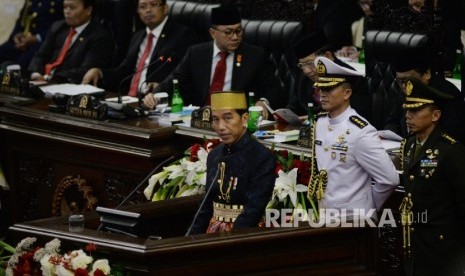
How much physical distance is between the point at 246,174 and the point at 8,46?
18.8 feet

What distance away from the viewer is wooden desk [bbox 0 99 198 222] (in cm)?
812

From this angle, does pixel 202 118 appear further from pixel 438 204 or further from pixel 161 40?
pixel 438 204

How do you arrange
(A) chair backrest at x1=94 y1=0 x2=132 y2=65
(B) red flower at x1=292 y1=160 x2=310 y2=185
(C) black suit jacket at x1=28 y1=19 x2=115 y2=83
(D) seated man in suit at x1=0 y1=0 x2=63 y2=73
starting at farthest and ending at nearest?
1. (D) seated man in suit at x1=0 y1=0 x2=63 y2=73
2. (A) chair backrest at x1=94 y1=0 x2=132 y2=65
3. (C) black suit jacket at x1=28 y1=19 x2=115 y2=83
4. (B) red flower at x1=292 y1=160 x2=310 y2=185

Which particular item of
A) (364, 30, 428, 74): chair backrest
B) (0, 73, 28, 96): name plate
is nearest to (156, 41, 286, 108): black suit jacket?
(364, 30, 428, 74): chair backrest

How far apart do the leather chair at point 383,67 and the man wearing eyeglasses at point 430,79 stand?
691 mm

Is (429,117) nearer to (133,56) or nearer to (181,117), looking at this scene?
(181,117)

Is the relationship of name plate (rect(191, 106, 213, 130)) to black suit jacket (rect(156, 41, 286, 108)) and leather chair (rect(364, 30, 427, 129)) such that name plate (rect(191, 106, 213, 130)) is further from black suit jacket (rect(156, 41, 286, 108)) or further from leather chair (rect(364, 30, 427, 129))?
leather chair (rect(364, 30, 427, 129))

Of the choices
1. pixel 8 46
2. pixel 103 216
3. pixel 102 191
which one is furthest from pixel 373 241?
pixel 8 46

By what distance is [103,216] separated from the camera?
5504 millimetres

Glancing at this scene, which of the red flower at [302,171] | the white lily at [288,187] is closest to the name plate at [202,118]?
the red flower at [302,171]

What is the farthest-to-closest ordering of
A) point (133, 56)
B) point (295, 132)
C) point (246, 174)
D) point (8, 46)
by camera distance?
point (8, 46), point (133, 56), point (295, 132), point (246, 174)

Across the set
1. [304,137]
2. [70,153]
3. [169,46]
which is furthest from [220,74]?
[304,137]

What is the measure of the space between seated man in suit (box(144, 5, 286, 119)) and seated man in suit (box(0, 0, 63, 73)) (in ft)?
7.44

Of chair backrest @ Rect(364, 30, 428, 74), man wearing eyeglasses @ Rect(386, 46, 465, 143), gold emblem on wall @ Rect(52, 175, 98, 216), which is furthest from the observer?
gold emblem on wall @ Rect(52, 175, 98, 216)
